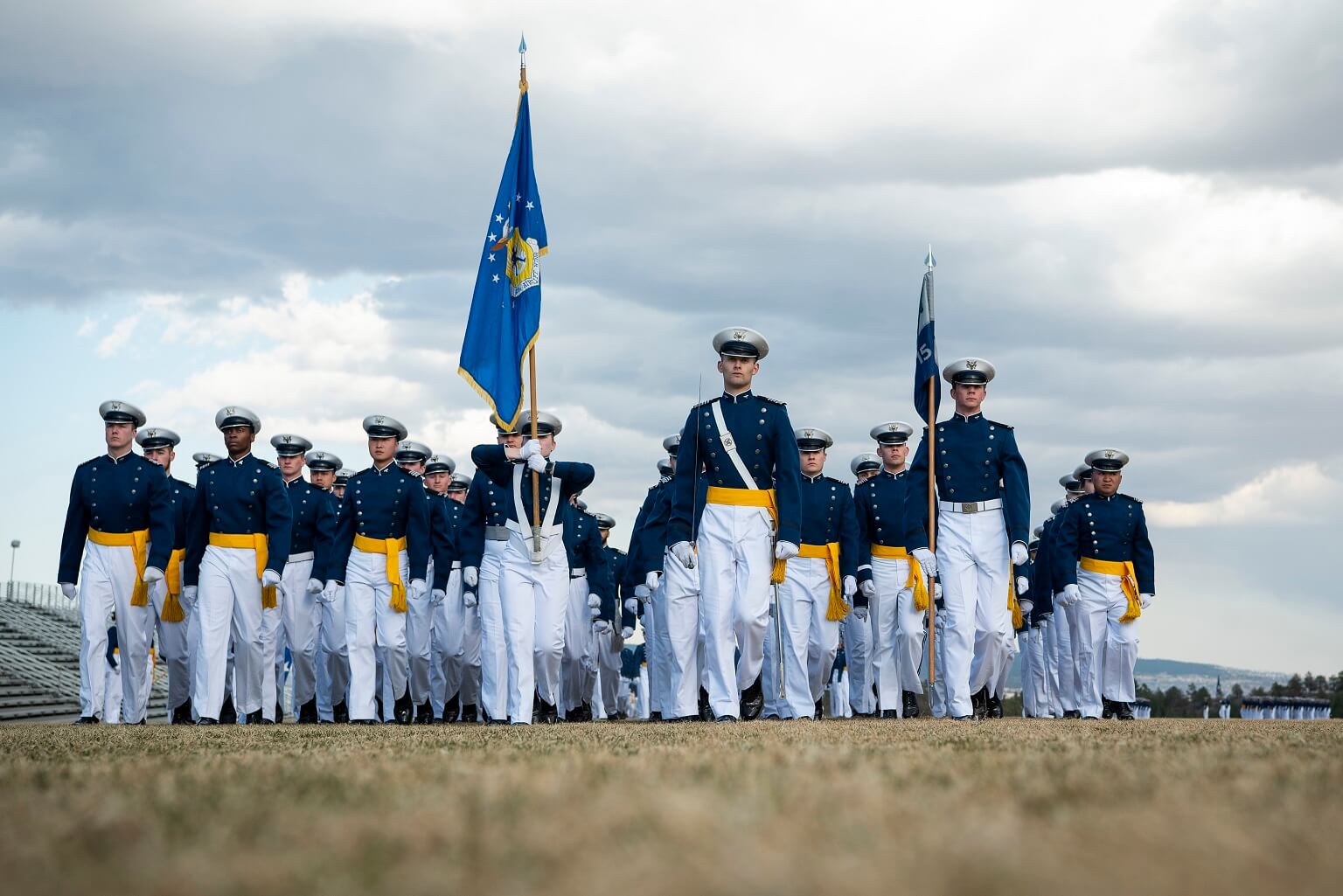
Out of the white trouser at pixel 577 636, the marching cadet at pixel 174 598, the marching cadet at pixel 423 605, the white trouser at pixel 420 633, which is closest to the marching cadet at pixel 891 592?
the white trouser at pixel 577 636

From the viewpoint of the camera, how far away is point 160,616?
524 inches

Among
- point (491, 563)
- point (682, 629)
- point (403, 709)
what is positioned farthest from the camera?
point (403, 709)

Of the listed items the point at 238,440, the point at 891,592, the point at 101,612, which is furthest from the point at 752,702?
the point at 101,612

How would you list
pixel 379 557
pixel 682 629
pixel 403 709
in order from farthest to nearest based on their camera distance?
1. pixel 403 709
2. pixel 379 557
3. pixel 682 629

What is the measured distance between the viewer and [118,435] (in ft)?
43.1

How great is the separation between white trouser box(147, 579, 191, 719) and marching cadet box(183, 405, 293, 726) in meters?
0.95

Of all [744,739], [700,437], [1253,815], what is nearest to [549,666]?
[700,437]

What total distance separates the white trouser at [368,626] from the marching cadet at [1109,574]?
6.20 m

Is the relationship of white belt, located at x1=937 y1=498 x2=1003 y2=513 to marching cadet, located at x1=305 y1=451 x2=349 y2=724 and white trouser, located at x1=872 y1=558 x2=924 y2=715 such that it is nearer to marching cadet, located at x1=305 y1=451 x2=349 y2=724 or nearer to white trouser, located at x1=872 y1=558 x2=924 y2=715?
white trouser, located at x1=872 y1=558 x2=924 y2=715

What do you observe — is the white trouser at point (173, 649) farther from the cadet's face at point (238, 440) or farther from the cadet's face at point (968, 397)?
the cadet's face at point (968, 397)

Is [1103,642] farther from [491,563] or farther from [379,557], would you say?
[379,557]

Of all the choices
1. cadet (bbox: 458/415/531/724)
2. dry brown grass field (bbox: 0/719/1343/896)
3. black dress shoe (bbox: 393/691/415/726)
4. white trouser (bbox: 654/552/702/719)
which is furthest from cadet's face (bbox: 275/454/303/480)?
dry brown grass field (bbox: 0/719/1343/896)

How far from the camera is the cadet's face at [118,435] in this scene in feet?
42.9

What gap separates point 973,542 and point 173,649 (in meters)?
7.44
